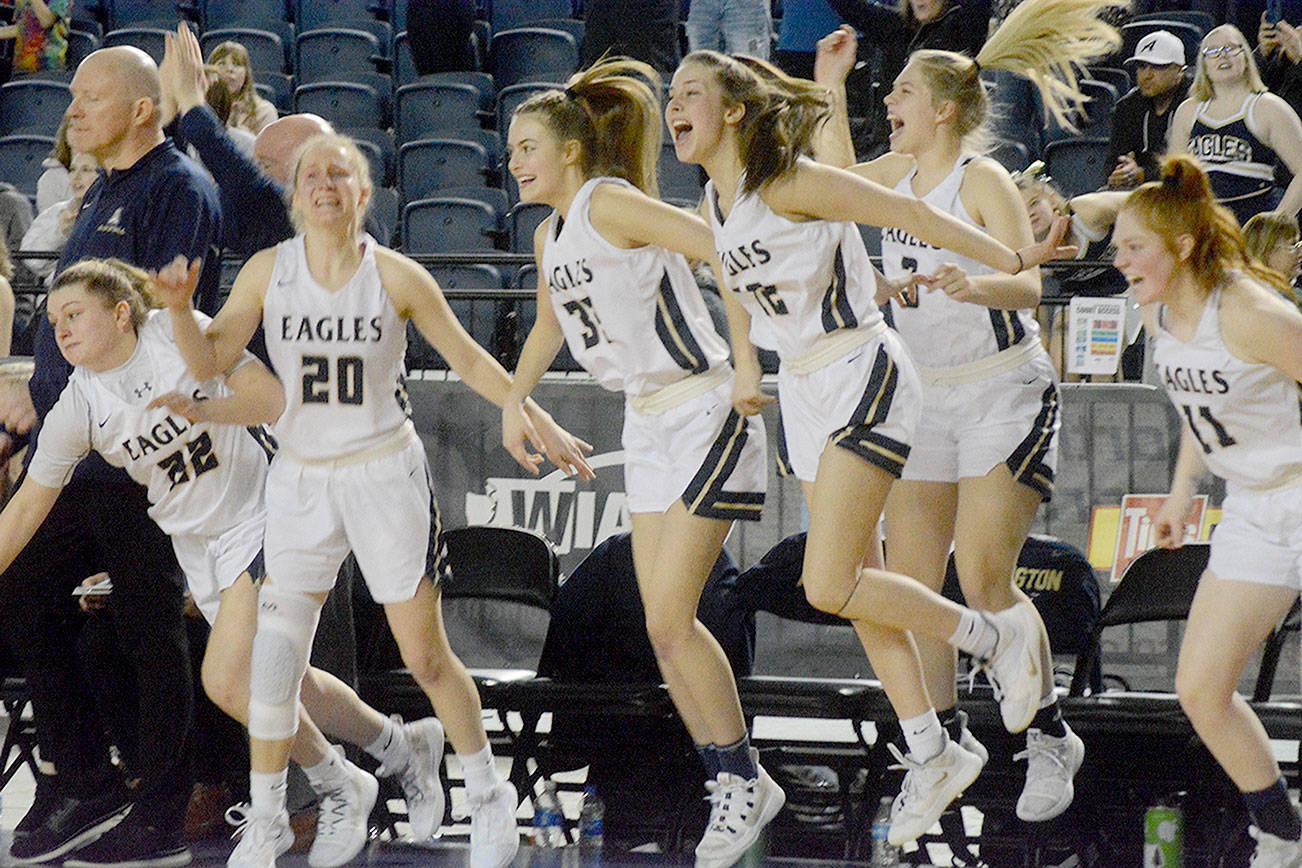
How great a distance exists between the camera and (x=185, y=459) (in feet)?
14.0

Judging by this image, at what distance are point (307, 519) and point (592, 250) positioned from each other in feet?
3.35

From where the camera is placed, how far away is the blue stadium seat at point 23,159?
969cm

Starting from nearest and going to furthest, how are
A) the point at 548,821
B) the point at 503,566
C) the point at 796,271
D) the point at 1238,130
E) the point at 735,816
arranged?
the point at 796,271, the point at 735,816, the point at 548,821, the point at 503,566, the point at 1238,130

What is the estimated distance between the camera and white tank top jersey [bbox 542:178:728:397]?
4.09 meters

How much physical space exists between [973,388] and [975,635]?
0.70m

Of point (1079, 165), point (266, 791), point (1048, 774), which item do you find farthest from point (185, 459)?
point (1079, 165)

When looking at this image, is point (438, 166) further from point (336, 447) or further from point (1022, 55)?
point (336, 447)

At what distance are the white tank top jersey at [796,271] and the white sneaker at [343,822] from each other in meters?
1.72

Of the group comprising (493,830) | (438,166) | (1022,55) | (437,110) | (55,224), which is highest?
(437,110)

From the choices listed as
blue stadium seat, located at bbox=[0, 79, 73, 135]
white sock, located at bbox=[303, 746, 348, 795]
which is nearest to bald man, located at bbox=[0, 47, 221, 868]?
white sock, located at bbox=[303, 746, 348, 795]

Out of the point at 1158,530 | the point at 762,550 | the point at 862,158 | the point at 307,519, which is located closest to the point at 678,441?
the point at 307,519

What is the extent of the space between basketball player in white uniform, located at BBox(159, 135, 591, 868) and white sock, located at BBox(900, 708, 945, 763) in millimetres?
1112

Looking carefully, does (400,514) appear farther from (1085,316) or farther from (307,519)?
(1085,316)

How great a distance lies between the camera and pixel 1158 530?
405 cm
